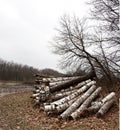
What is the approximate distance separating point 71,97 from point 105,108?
195 centimetres

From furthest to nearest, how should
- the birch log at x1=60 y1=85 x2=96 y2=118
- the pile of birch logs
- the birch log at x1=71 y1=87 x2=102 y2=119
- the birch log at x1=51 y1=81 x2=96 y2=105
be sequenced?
the birch log at x1=51 y1=81 x2=96 y2=105 < the pile of birch logs < the birch log at x1=60 y1=85 x2=96 y2=118 < the birch log at x1=71 y1=87 x2=102 y2=119

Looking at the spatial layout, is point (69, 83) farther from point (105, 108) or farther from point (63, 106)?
point (105, 108)

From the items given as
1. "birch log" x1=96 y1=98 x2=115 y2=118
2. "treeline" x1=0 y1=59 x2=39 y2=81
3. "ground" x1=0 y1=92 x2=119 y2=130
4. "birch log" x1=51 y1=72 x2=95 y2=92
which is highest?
"treeline" x1=0 y1=59 x2=39 y2=81

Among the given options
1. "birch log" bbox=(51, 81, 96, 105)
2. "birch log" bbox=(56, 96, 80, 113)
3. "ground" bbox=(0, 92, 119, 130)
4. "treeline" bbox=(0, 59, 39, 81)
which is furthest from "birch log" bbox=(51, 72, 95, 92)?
"treeline" bbox=(0, 59, 39, 81)

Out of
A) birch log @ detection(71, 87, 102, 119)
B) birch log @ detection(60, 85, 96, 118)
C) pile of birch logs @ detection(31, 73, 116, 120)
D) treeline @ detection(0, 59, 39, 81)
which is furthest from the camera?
treeline @ detection(0, 59, 39, 81)

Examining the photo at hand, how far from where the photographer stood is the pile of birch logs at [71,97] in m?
9.91

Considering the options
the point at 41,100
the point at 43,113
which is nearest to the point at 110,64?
the point at 41,100

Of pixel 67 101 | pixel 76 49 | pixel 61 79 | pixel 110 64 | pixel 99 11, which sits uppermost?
pixel 99 11

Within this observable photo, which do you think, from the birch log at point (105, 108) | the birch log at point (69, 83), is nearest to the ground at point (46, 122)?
the birch log at point (105, 108)

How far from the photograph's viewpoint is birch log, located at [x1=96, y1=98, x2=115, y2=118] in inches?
370

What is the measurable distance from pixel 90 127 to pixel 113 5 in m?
10.7

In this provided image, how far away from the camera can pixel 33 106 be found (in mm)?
12945

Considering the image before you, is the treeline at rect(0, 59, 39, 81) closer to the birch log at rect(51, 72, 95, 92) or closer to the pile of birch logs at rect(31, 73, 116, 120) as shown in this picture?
the birch log at rect(51, 72, 95, 92)

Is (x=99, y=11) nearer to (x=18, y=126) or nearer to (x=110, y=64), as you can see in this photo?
(x=110, y=64)
